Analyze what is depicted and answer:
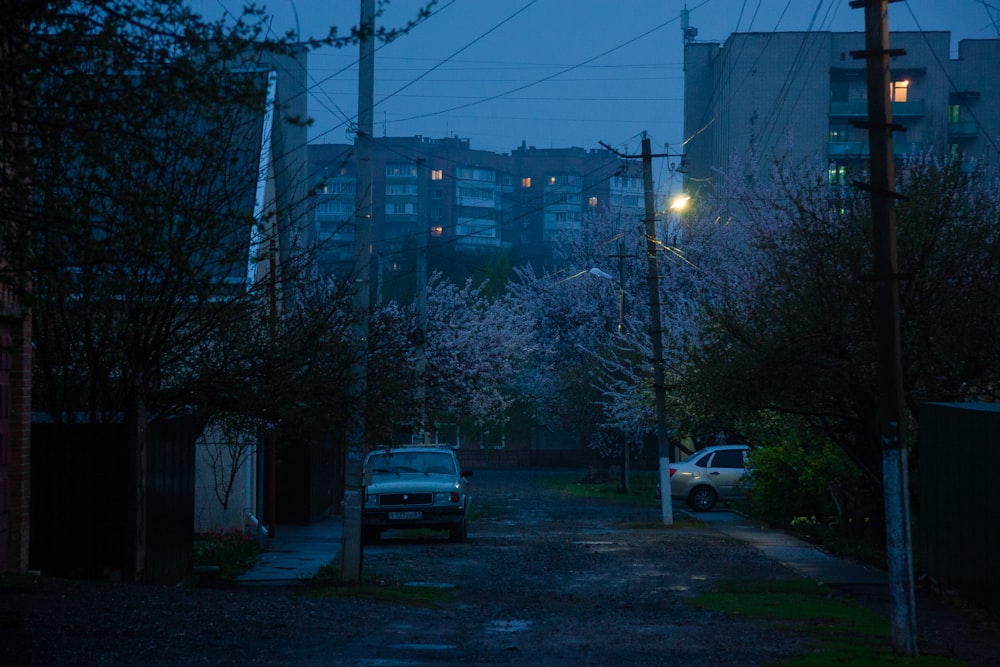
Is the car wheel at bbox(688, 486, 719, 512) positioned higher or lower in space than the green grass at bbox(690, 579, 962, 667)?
higher

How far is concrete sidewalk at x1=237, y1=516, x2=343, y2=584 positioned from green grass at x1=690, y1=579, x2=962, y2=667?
5637 mm

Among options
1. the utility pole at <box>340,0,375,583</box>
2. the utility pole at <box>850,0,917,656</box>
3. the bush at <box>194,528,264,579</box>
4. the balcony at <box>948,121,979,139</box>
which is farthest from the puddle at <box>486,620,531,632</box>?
Result: the balcony at <box>948,121,979,139</box>

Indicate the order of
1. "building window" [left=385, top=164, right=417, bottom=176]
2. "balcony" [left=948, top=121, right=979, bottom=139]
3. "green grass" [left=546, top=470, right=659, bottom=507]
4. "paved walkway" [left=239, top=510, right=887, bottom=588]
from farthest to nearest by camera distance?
"building window" [left=385, top=164, right=417, bottom=176], "balcony" [left=948, top=121, right=979, bottom=139], "green grass" [left=546, top=470, right=659, bottom=507], "paved walkway" [left=239, top=510, right=887, bottom=588]

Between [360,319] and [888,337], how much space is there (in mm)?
6954

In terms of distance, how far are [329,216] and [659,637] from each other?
10539 cm

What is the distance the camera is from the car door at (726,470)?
33812 millimetres

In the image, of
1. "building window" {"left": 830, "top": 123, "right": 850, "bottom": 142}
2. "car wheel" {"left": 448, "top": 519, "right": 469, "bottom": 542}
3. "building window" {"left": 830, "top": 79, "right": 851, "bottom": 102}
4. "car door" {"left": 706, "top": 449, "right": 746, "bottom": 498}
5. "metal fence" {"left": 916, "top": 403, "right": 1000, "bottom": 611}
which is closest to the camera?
"metal fence" {"left": 916, "top": 403, "right": 1000, "bottom": 611}

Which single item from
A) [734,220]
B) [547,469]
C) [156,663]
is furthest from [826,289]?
[547,469]

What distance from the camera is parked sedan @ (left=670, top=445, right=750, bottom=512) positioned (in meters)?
33.6

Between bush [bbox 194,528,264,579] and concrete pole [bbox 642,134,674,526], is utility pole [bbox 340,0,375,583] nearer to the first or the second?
bush [bbox 194,528,264,579]

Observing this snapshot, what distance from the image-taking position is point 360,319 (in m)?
15.1

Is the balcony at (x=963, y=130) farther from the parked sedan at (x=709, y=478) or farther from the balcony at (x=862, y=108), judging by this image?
the parked sedan at (x=709, y=478)

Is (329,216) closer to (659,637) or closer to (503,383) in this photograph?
(503,383)

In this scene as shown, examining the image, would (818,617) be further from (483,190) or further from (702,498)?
(483,190)
